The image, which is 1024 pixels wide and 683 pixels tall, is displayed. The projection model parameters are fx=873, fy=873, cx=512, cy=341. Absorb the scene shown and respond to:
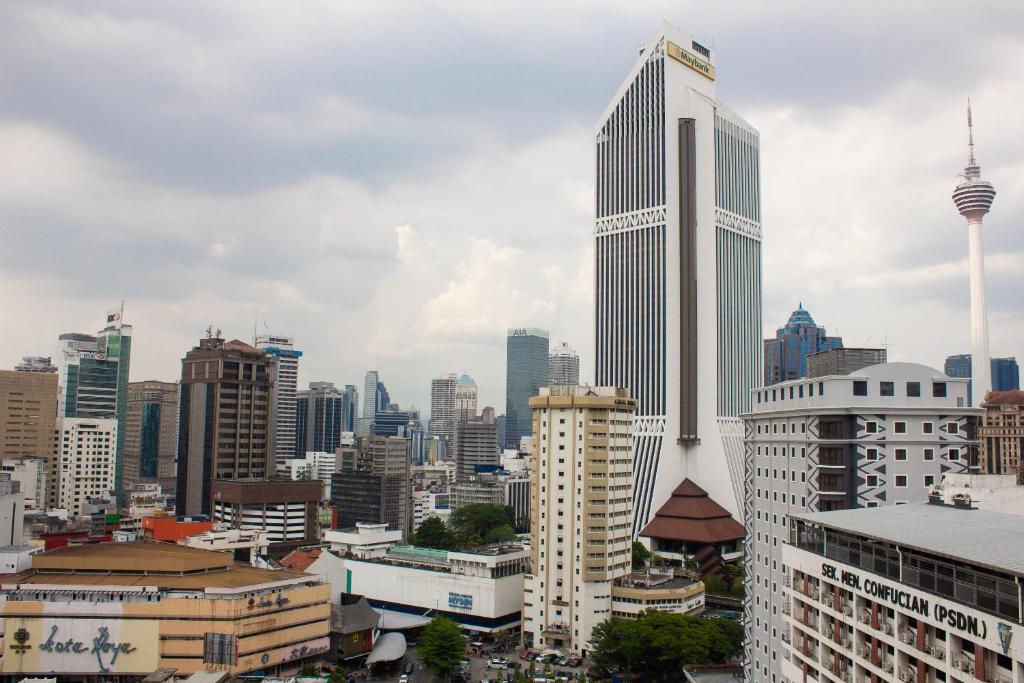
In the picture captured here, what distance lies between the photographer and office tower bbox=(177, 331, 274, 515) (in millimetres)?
173250

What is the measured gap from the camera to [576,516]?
98.0 meters

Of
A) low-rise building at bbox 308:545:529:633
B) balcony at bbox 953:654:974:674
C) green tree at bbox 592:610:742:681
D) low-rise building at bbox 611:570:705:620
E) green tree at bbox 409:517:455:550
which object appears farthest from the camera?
green tree at bbox 409:517:455:550

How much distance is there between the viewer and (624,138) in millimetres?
163000

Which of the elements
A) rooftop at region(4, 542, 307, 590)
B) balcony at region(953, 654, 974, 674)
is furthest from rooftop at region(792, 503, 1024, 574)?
rooftop at region(4, 542, 307, 590)

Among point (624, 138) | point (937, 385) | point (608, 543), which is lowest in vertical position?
point (608, 543)

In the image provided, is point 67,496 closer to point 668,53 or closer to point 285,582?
point 285,582

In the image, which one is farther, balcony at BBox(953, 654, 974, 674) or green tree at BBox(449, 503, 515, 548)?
green tree at BBox(449, 503, 515, 548)

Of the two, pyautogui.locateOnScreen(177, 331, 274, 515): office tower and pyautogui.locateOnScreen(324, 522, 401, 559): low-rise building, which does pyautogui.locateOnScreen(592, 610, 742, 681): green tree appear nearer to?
pyautogui.locateOnScreen(324, 522, 401, 559): low-rise building

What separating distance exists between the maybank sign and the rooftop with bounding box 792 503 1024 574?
428ft

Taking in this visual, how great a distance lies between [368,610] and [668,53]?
365 feet

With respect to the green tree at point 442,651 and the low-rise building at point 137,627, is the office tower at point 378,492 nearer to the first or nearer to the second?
the low-rise building at point 137,627

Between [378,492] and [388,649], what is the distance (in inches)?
3860

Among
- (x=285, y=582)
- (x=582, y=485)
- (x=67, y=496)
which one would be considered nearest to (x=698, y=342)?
(x=582, y=485)

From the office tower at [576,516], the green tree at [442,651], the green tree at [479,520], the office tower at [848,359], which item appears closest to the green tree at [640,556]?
the office tower at [576,516]
